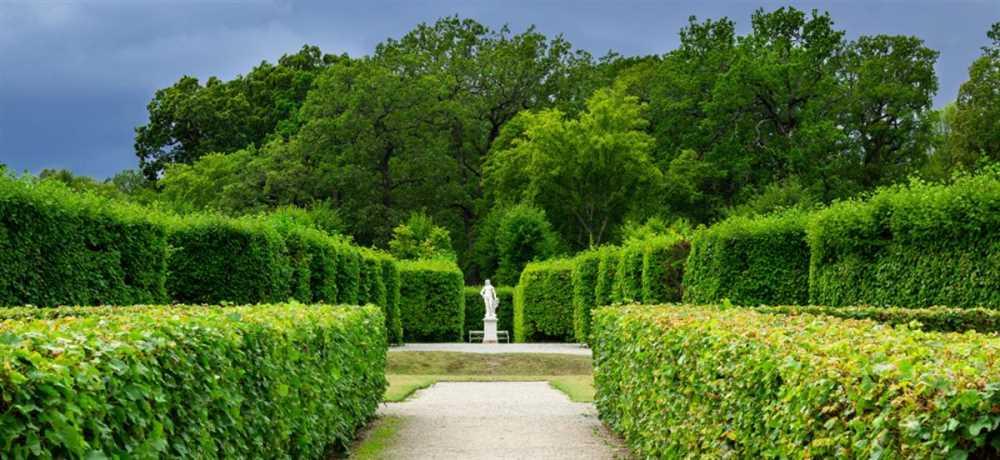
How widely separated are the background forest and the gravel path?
23792 mm

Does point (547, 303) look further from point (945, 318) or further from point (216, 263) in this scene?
point (945, 318)

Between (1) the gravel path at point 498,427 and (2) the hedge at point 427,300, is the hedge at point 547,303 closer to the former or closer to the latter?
(2) the hedge at point 427,300

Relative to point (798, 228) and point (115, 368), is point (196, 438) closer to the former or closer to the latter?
point (115, 368)

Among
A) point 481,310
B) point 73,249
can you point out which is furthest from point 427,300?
point 73,249

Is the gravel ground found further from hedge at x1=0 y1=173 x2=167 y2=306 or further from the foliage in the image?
hedge at x1=0 y1=173 x2=167 y2=306

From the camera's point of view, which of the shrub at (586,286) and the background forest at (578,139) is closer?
the shrub at (586,286)

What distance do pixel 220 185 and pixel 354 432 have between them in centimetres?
4620

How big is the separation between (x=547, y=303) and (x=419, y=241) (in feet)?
37.7

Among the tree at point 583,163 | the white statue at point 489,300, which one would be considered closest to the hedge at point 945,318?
the white statue at point 489,300

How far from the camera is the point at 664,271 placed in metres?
26.8

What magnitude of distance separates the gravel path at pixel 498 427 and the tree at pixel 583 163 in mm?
32896

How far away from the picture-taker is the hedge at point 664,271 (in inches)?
1048

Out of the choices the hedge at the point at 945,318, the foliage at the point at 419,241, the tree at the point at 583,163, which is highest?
the tree at the point at 583,163

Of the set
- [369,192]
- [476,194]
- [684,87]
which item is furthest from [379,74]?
[684,87]
